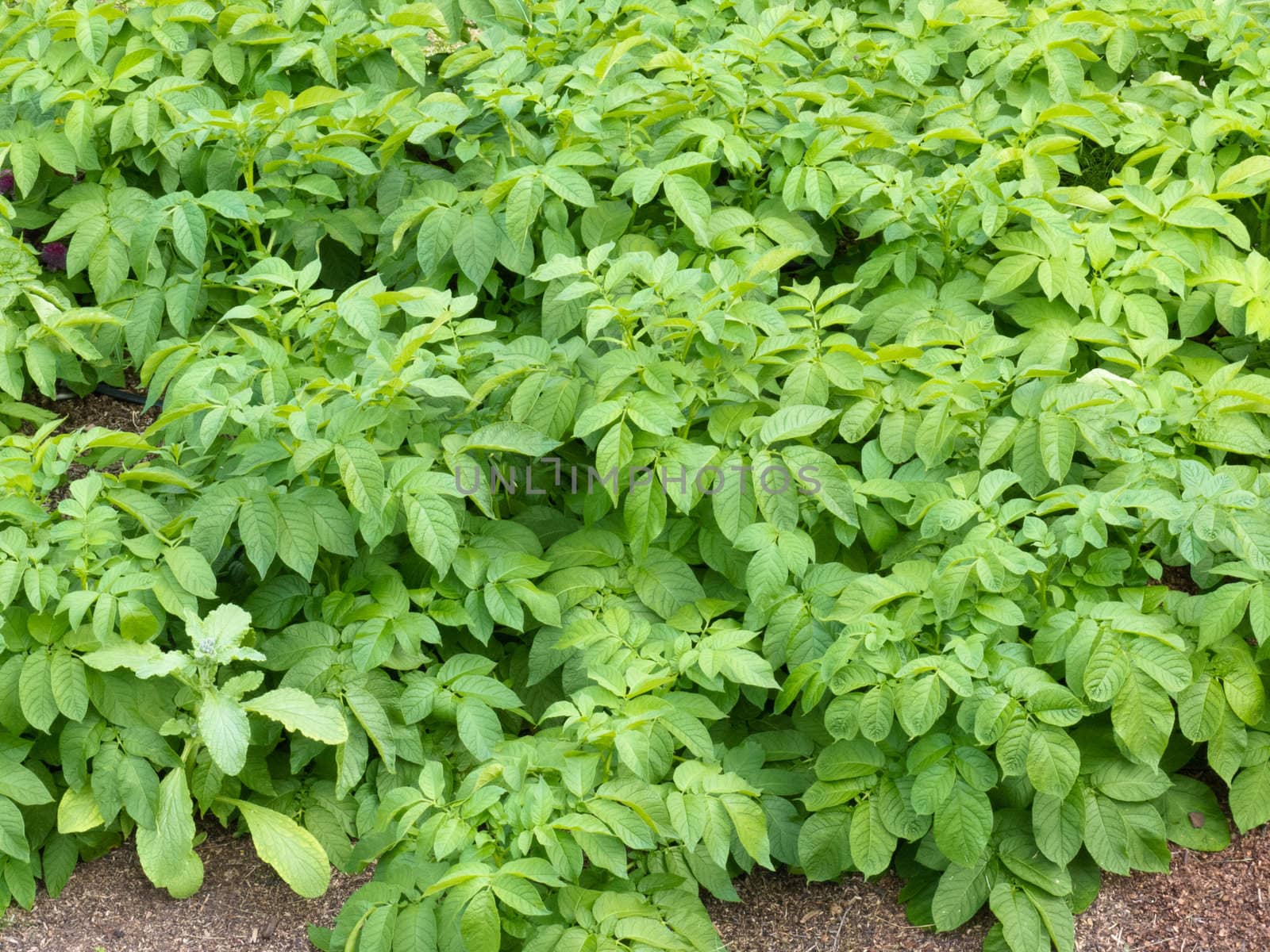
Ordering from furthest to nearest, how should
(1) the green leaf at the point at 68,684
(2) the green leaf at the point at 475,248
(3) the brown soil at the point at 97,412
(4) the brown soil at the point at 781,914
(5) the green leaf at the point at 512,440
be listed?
(3) the brown soil at the point at 97,412 < (2) the green leaf at the point at 475,248 < (5) the green leaf at the point at 512,440 < (4) the brown soil at the point at 781,914 < (1) the green leaf at the point at 68,684

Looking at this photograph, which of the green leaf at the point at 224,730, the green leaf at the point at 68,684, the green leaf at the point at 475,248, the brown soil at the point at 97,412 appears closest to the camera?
the green leaf at the point at 224,730

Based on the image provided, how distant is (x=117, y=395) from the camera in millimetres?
3738

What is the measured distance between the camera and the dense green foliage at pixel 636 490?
2508mm

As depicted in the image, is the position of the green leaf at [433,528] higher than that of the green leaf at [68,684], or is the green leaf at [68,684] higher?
the green leaf at [433,528]

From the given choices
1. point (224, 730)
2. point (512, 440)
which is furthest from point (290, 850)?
point (512, 440)

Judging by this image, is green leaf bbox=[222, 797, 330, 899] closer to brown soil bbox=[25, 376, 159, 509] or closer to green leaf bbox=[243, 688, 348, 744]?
green leaf bbox=[243, 688, 348, 744]

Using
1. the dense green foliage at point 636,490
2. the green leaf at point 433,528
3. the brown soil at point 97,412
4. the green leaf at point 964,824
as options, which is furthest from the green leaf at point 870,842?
the brown soil at point 97,412

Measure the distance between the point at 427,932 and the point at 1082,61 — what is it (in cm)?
302

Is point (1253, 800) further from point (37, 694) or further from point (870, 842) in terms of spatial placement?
point (37, 694)

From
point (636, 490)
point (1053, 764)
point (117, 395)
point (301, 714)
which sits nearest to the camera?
point (1053, 764)

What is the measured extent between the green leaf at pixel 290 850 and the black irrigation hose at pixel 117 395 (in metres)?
1.44

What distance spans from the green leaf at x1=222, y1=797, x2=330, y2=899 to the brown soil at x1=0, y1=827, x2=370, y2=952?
64 millimetres

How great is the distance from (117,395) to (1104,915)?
110 inches

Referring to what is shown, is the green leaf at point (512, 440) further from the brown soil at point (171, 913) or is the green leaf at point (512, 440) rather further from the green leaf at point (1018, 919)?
the green leaf at point (1018, 919)
